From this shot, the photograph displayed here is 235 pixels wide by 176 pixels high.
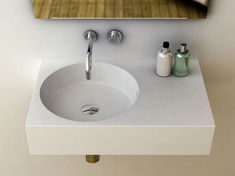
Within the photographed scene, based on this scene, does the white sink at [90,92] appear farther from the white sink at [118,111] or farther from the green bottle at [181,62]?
the green bottle at [181,62]

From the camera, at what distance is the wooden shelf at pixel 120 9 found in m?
2.00

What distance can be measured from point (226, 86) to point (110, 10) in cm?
76

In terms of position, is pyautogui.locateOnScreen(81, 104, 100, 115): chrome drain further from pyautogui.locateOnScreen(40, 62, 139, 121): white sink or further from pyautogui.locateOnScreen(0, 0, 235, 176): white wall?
pyautogui.locateOnScreen(0, 0, 235, 176): white wall

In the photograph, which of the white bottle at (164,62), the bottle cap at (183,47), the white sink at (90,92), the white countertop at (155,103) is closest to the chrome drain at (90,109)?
the white sink at (90,92)

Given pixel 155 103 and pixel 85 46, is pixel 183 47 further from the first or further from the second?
pixel 85 46

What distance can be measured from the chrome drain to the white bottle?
35cm

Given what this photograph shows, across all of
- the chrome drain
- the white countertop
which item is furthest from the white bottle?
the chrome drain

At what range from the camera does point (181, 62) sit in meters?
2.01

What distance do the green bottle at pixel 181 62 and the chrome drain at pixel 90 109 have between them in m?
0.42

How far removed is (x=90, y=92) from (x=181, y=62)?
1.58ft

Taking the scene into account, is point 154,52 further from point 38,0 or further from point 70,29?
point 38,0

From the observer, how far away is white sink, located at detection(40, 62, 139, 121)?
2.03 meters

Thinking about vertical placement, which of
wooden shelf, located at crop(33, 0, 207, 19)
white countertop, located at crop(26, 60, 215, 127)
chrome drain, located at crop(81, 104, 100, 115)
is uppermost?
wooden shelf, located at crop(33, 0, 207, 19)

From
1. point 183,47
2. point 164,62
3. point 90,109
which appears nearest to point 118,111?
point 90,109
